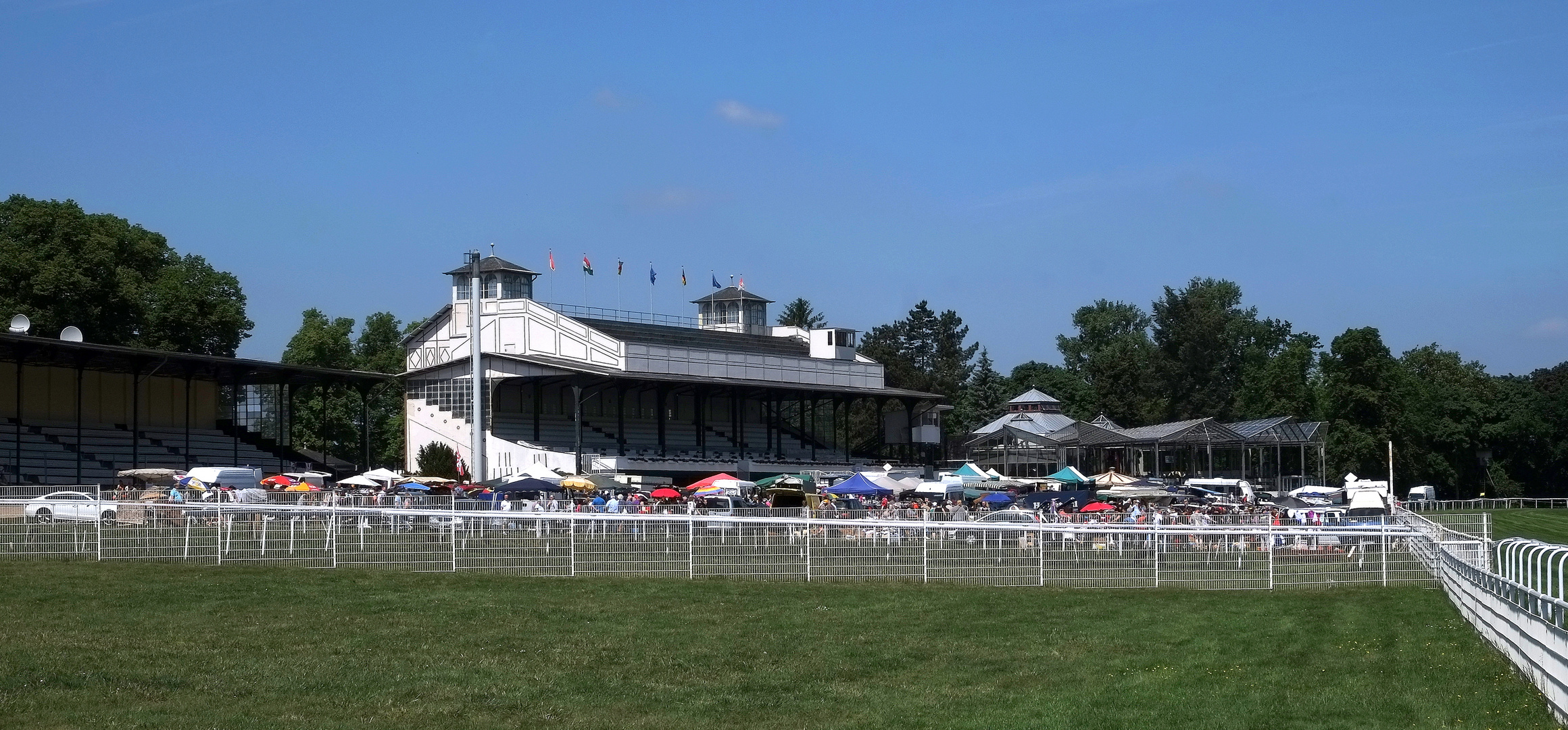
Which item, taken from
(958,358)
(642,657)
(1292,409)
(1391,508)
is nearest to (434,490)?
(1391,508)

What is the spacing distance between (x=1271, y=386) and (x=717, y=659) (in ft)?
286

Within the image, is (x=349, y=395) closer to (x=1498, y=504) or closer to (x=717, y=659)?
(x=1498, y=504)

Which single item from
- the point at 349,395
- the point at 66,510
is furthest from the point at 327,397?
the point at 66,510

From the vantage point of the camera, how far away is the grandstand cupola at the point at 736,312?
88.2m

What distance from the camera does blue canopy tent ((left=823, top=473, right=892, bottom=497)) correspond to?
50438 mm

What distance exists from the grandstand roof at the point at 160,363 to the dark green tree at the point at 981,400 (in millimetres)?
59825

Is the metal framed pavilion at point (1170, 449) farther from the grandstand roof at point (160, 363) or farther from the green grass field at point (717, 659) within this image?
the green grass field at point (717, 659)

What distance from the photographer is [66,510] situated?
2670cm

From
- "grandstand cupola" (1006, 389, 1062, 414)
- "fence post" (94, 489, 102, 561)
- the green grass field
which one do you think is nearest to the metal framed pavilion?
"grandstand cupola" (1006, 389, 1062, 414)

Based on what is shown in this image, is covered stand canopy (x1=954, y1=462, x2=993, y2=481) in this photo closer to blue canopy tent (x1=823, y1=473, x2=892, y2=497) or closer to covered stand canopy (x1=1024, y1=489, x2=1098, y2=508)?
blue canopy tent (x1=823, y1=473, x2=892, y2=497)

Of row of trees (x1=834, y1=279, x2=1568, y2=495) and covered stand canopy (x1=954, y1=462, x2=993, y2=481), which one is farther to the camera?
row of trees (x1=834, y1=279, x2=1568, y2=495)

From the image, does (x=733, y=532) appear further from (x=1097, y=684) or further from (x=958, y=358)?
(x=958, y=358)

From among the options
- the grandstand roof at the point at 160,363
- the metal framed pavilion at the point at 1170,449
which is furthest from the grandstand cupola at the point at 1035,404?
the grandstand roof at the point at 160,363

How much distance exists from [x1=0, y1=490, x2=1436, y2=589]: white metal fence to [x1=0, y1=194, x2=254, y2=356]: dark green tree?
147 ft
